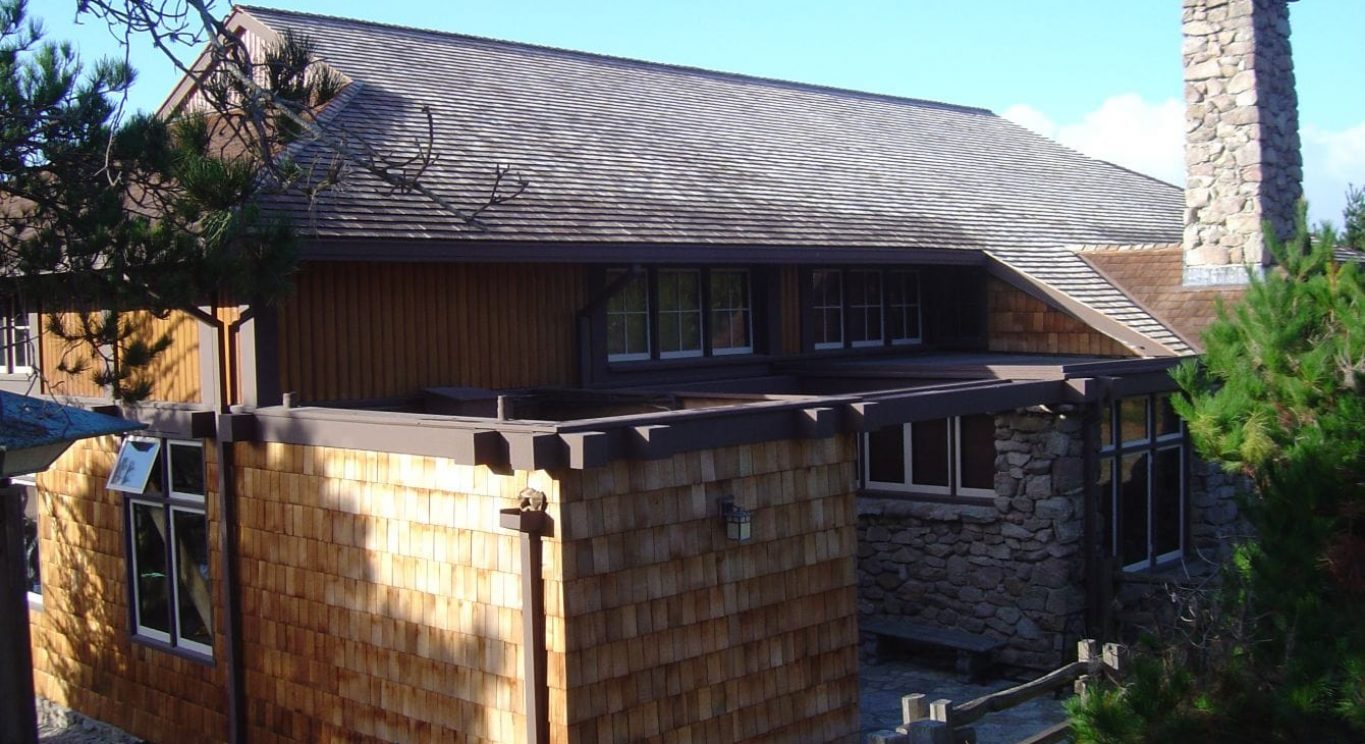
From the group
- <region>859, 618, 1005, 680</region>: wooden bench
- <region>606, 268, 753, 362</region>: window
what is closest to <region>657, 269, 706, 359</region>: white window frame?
<region>606, 268, 753, 362</region>: window

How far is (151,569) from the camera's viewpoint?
33.1 ft

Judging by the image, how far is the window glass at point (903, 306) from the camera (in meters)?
14.3

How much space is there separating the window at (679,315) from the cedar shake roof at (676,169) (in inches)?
21.0

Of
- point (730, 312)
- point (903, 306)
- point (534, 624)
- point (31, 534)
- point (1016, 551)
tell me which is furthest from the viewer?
point (903, 306)

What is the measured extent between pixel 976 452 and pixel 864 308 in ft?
8.22

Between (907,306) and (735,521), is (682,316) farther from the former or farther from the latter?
(735,521)

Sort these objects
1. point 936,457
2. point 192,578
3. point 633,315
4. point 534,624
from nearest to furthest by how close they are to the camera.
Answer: point 534,624
point 192,578
point 633,315
point 936,457

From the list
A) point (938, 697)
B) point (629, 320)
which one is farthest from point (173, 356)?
point (938, 697)

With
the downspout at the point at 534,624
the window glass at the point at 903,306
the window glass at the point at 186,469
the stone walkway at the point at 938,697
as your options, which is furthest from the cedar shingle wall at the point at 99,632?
the window glass at the point at 903,306

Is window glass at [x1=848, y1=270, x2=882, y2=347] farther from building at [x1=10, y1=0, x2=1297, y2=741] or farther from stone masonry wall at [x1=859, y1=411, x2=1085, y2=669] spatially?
stone masonry wall at [x1=859, y1=411, x2=1085, y2=669]

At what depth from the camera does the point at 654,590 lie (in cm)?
736

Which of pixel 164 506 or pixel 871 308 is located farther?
pixel 871 308

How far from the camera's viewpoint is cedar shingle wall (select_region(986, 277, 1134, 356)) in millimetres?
13625

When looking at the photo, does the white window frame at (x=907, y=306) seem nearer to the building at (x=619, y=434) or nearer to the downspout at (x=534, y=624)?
the building at (x=619, y=434)
